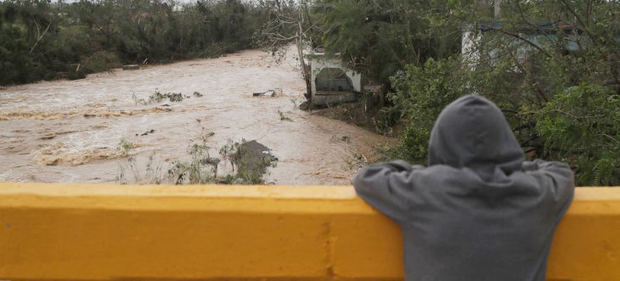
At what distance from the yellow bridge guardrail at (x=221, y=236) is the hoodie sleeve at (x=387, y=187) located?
66mm

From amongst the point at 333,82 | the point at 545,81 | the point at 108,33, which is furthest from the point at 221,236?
the point at 108,33

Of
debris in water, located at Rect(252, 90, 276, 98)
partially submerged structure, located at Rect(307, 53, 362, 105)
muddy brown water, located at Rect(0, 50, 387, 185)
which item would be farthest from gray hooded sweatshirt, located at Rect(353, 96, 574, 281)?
debris in water, located at Rect(252, 90, 276, 98)

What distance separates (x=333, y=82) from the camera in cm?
1606

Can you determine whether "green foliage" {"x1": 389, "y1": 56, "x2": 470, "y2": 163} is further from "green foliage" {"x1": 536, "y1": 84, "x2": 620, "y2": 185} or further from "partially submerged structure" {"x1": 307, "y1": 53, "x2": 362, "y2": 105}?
"partially submerged structure" {"x1": 307, "y1": 53, "x2": 362, "y2": 105}

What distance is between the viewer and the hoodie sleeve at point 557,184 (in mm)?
1851

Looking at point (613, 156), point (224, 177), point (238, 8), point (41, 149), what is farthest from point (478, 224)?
point (238, 8)

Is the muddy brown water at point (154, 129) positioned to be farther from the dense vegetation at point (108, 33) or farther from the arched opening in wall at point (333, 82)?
the dense vegetation at point (108, 33)

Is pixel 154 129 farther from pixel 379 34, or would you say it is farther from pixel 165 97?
pixel 379 34

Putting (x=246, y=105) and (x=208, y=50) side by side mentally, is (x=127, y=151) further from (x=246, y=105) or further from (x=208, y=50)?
(x=208, y=50)

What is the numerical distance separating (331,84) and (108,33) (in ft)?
51.5

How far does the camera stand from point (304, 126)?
14.0m

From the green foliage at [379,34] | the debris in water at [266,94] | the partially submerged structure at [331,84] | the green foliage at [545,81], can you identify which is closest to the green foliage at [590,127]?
the green foliage at [545,81]

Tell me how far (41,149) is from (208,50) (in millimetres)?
18915

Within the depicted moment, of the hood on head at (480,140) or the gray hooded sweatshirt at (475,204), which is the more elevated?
the hood on head at (480,140)
